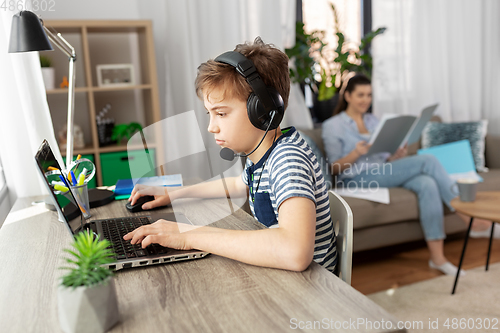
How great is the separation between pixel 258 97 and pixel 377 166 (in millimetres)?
1757

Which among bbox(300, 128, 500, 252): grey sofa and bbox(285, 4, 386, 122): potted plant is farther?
bbox(285, 4, 386, 122): potted plant

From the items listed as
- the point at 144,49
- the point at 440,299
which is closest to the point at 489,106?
the point at 440,299

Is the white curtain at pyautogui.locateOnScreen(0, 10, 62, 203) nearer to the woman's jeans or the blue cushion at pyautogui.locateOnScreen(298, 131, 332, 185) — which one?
the blue cushion at pyautogui.locateOnScreen(298, 131, 332, 185)

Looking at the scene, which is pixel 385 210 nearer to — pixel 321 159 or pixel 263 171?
pixel 321 159

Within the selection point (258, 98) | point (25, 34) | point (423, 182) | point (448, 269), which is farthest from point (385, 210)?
point (25, 34)

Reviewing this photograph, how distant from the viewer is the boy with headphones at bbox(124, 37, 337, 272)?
74cm

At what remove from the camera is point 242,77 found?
89cm

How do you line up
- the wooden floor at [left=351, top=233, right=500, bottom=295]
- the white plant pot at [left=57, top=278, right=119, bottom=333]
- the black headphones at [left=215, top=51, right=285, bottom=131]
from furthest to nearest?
1. the wooden floor at [left=351, top=233, right=500, bottom=295]
2. the black headphones at [left=215, top=51, right=285, bottom=131]
3. the white plant pot at [left=57, top=278, right=119, bottom=333]

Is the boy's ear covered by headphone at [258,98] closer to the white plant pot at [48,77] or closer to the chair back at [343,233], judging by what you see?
the chair back at [343,233]

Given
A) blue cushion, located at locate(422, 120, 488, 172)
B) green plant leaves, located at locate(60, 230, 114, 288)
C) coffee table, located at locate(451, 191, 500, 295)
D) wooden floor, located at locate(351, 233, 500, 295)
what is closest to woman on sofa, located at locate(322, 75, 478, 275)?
wooden floor, located at locate(351, 233, 500, 295)

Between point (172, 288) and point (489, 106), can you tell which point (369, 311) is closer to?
point (172, 288)

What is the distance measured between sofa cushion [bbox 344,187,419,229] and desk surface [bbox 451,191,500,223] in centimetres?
35

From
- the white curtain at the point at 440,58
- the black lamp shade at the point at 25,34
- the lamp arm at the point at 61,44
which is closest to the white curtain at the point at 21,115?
the lamp arm at the point at 61,44

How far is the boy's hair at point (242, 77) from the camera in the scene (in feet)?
2.92
